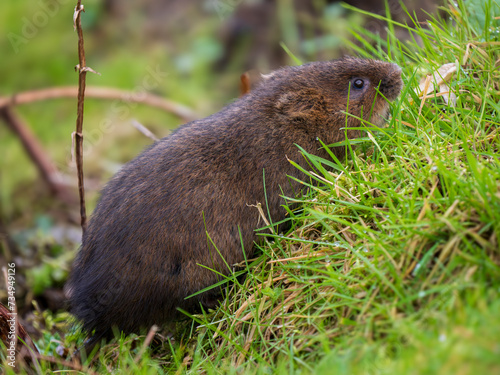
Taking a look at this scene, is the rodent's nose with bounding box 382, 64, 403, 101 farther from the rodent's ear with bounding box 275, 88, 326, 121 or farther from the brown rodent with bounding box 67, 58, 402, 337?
the rodent's ear with bounding box 275, 88, 326, 121

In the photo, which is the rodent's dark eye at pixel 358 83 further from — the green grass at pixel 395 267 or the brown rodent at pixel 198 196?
the green grass at pixel 395 267

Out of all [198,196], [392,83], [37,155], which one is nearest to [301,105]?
[392,83]

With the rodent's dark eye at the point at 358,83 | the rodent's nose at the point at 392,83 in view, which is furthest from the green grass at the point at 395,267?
the rodent's dark eye at the point at 358,83

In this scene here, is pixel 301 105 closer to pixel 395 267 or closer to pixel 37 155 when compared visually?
pixel 395 267

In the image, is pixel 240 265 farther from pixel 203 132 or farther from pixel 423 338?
pixel 423 338

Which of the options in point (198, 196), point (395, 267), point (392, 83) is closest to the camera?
point (395, 267)

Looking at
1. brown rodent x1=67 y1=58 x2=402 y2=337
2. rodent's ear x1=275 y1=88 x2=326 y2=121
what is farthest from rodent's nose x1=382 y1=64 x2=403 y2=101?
rodent's ear x1=275 y1=88 x2=326 y2=121

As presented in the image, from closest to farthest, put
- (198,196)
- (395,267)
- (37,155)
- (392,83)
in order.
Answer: (395,267) < (198,196) < (392,83) < (37,155)
